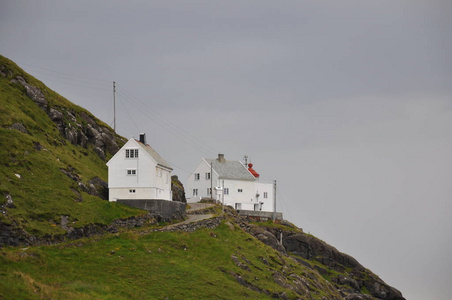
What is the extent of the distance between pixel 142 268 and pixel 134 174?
18645 millimetres

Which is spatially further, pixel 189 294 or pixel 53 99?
pixel 53 99

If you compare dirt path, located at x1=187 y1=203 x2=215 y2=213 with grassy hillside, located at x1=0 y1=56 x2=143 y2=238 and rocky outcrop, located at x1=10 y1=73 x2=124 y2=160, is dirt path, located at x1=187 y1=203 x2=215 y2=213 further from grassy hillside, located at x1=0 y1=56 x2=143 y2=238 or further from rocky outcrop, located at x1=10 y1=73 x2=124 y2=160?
grassy hillside, located at x1=0 y1=56 x2=143 y2=238

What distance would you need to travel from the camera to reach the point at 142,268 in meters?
65.1

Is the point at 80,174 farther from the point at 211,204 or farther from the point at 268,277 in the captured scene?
the point at 211,204

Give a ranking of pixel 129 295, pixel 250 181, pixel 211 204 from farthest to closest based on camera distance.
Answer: pixel 250 181, pixel 211 204, pixel 129 295

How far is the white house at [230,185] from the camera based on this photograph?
116250 millimetres

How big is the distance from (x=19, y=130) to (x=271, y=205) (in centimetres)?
4862

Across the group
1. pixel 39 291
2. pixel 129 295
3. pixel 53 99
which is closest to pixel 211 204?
pixel 53 99

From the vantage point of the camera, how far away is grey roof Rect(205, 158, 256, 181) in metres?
117

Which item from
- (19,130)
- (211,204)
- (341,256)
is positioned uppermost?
(19,130)

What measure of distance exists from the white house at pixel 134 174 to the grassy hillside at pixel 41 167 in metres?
2.47

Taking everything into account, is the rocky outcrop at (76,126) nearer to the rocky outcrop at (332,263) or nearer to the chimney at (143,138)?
the chimney at (143,138)

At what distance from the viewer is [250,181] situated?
390 ft

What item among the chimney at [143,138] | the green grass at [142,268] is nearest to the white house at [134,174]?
the chimney at [143,138]
